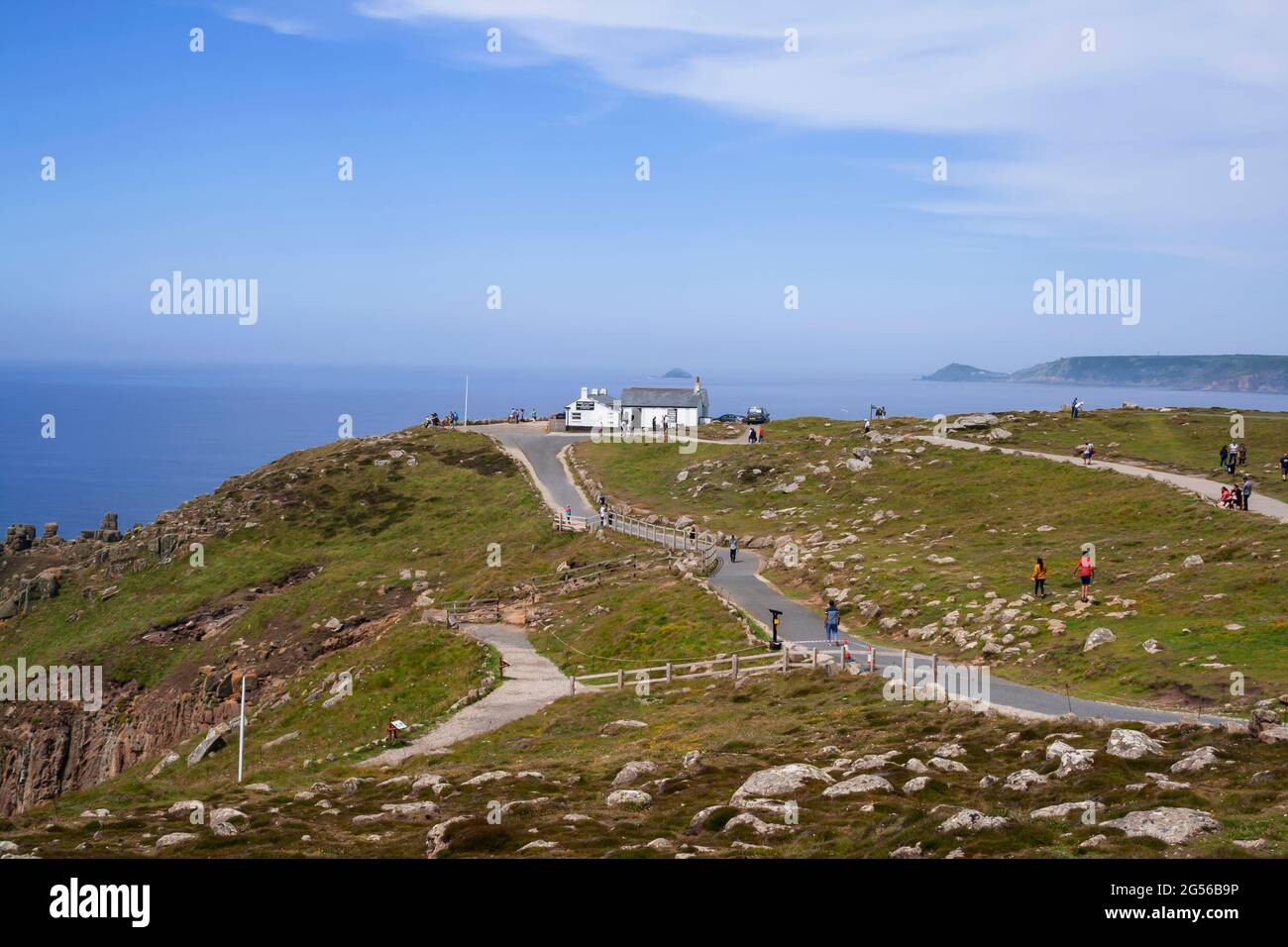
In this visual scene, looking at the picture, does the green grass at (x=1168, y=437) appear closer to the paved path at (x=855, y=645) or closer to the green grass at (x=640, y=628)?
the paved path at (x=855, y=645)

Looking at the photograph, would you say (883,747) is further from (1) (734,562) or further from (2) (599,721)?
(1) (734,562)

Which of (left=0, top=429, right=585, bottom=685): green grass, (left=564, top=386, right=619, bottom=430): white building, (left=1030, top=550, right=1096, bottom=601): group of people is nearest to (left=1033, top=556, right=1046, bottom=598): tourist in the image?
(left=1030, top=550, right=1096, bottom=601): group of people

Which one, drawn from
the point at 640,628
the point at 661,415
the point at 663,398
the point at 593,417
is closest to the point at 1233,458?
the point at 640,628

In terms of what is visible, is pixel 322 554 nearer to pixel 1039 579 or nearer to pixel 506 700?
pixel 506 700

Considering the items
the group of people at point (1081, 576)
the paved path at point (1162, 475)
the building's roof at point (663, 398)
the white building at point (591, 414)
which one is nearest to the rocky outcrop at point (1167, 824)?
the group of people at point (1081, 576)

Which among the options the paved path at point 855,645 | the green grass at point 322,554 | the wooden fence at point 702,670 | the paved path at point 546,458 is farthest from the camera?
the paved path at point 546,458
